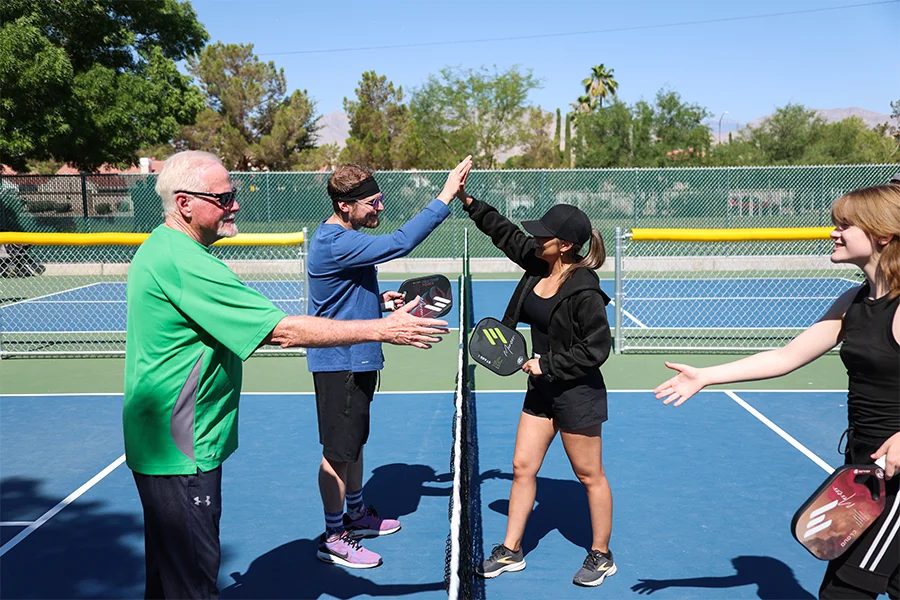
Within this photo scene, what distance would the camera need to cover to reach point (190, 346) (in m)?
3.01

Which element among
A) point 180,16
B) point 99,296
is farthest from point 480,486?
point 180,16

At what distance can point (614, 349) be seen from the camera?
1128 cm

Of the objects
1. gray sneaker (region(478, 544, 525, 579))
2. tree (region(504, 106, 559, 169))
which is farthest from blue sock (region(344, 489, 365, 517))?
tree (region(504, 106, 559, 169))

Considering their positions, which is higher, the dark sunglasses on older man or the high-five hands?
the high-five hands

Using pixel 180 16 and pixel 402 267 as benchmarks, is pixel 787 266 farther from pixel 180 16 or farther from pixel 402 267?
pixel 180 16

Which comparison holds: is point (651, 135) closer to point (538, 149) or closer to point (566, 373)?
point (538, 149)

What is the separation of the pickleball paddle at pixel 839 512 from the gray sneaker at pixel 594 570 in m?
1.72

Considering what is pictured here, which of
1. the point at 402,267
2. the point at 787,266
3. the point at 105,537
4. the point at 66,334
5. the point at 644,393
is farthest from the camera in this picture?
the point at 402,267

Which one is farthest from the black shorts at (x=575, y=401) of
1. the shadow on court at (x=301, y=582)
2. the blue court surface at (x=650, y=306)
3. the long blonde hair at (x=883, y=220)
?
the blue court surface at (x=650, y=306)

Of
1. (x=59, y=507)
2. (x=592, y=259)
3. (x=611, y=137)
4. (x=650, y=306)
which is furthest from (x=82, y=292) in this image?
(x=611, y=137)

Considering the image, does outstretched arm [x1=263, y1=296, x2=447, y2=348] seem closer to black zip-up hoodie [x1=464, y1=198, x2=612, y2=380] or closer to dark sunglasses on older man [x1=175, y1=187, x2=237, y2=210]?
dark sunglasses on older man [x1=175, y1=187, x2=237, y2=210]

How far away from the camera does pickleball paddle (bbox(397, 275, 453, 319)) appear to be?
529 centimetres

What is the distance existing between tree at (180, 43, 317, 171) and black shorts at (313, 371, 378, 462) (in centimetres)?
4825

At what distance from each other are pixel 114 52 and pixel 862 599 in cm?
2639
